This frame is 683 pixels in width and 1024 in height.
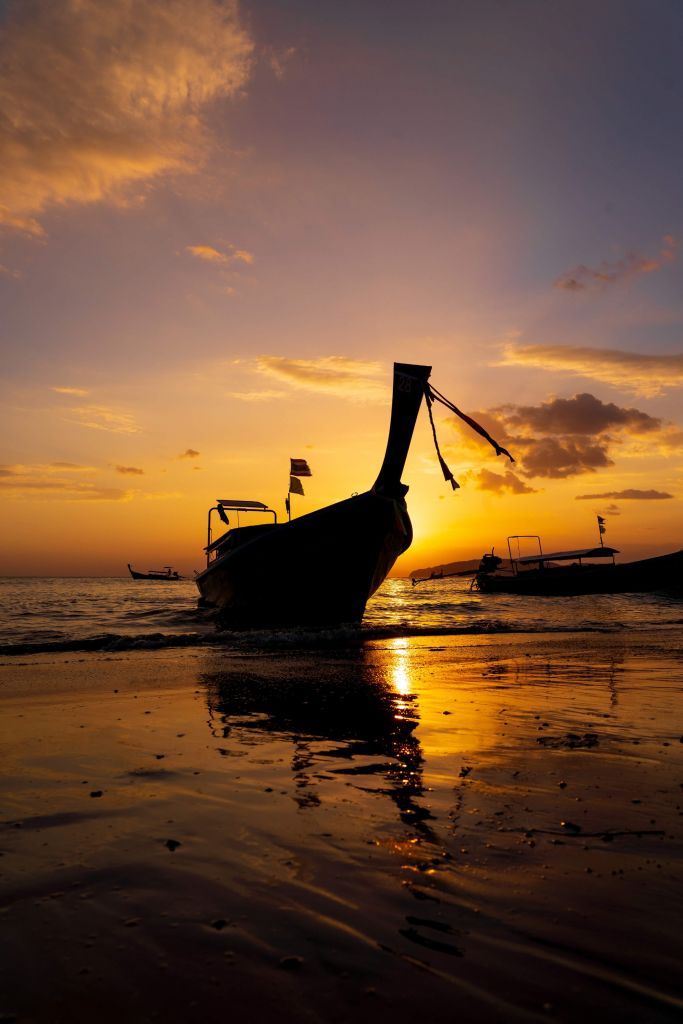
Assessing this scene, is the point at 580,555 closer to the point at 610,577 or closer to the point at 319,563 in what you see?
the point at 610,577

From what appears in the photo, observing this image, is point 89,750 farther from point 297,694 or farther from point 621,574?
point 621,574

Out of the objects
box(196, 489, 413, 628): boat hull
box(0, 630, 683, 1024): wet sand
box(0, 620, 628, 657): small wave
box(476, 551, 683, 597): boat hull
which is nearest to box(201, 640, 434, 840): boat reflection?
box(0, 630, 683, 1024): wet sand

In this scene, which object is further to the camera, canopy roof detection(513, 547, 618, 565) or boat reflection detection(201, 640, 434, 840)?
canopy roof detection(513, 547, 618, 565)

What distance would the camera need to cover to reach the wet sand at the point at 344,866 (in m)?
2.21

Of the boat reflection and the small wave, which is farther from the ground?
the boat reflection

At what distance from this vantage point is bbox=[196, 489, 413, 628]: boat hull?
1938cm

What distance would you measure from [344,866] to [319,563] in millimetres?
16506

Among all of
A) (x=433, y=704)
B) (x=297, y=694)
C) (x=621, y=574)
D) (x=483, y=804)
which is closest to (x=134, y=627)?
(x=297, y=694)

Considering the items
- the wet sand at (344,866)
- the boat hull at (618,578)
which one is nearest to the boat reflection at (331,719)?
the wet sand at (344,866)

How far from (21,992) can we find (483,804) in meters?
2.85

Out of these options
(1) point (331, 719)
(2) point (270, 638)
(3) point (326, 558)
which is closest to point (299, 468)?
(3) point (326, 558)

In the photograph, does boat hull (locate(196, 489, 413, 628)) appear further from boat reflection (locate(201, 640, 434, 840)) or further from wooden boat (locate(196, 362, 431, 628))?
boat reflection (locate(201, 640, 434, 840))

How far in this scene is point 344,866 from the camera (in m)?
3.20

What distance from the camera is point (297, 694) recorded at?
360 inches
